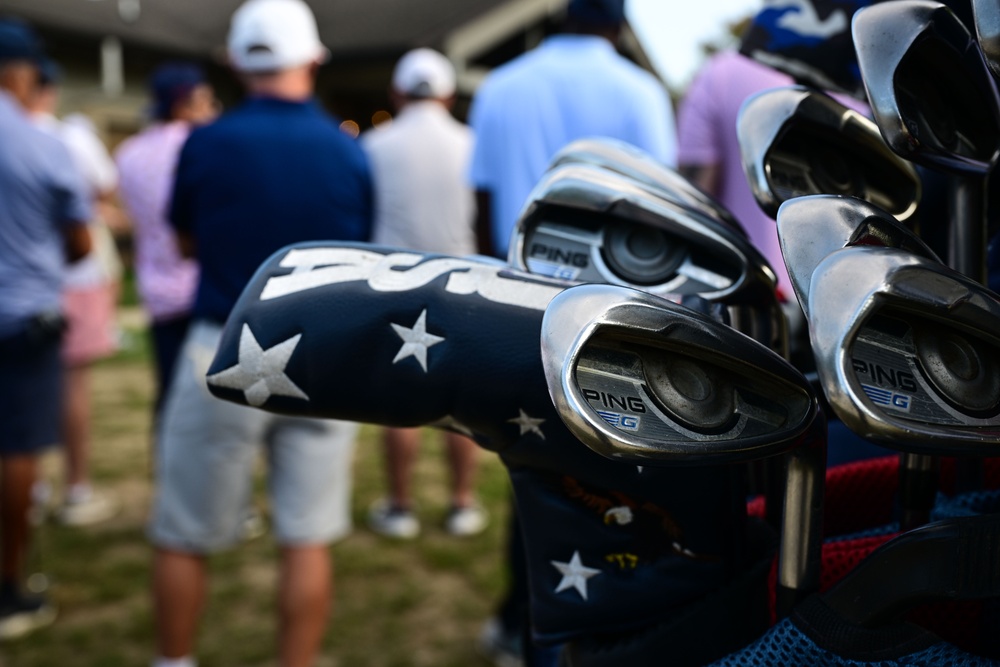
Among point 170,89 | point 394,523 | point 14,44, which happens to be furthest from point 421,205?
point 14,44

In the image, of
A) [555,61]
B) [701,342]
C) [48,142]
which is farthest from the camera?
[48,142]

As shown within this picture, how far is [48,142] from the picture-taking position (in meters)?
3.08

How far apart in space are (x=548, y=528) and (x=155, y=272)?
305 centimetres

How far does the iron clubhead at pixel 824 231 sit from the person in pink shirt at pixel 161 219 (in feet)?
10.00

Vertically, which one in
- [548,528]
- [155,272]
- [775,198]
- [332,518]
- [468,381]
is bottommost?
[332,518]

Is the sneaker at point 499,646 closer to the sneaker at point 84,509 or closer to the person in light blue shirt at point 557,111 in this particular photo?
the person in light blue shirt at point 557,111

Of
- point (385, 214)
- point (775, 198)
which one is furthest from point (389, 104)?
point (775, 198)

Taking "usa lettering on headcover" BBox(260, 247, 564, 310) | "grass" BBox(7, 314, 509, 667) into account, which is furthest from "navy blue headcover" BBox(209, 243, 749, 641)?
"grass" BBox(7, 314, 509, 667)

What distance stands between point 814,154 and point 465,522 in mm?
3077

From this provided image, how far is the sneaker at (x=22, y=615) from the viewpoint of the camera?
295cm

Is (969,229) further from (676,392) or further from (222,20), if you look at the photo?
(222,20)

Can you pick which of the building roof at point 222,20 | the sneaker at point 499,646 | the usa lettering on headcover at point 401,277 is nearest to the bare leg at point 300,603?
the sneaker at point 499,646

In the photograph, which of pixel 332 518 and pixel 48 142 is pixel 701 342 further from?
pixel 48 142

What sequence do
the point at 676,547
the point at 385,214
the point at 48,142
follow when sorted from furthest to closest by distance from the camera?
1. the point at 385,214
2. the point at 48,142
3. the point at 676,547
